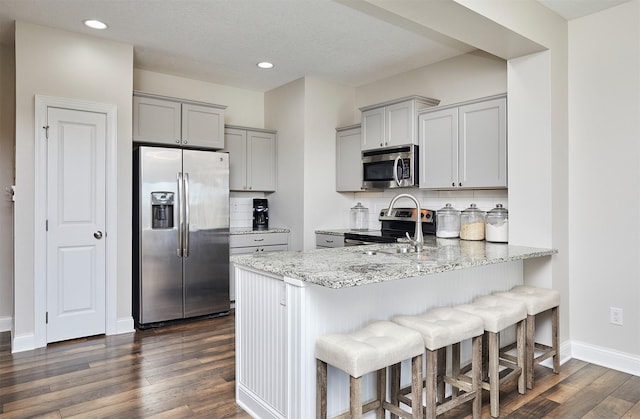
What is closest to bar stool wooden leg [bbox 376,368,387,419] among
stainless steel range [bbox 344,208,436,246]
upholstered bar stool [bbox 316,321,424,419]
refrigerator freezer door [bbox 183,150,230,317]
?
upholstered bar stool [bbox 316,321,424,419]

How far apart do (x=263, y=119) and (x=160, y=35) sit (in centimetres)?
199

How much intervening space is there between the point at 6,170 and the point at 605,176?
5.02 meters

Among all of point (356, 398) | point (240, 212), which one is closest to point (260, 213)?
point (240, 212)

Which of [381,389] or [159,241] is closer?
[381,389]

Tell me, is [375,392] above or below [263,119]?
below

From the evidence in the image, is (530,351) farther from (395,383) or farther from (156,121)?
(156,121)

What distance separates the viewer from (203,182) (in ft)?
13.9

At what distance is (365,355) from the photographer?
68.8 inches

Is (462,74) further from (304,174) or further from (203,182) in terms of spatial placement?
(203,182)

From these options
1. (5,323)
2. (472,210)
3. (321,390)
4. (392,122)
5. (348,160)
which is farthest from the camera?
(348,160)

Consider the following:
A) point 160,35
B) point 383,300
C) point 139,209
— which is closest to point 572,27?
point 383,300

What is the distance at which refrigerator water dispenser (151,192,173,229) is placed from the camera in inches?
157

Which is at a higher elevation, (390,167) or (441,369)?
(390,167)

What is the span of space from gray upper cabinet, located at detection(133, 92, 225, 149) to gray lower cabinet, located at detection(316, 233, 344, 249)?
1.49m
